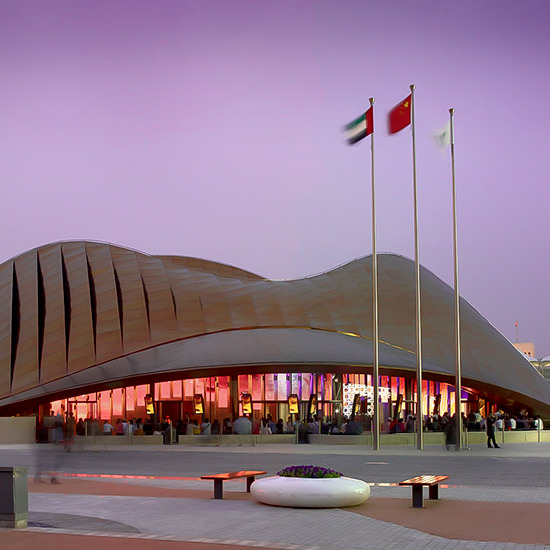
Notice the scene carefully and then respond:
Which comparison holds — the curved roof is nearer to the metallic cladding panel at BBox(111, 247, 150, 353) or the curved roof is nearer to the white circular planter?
the metallic cladding panel at BBox(111, 247, 150, 353)

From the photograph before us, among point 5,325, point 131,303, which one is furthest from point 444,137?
point 5,325

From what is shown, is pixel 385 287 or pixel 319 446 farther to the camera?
pixel 385 287

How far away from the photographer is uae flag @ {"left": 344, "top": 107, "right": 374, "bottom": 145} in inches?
1290

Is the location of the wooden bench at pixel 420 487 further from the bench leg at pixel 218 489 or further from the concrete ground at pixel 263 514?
the bench leg at pixel 218 489

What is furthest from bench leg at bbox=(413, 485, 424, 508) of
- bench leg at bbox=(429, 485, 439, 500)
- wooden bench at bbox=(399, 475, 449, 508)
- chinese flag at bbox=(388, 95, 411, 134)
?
chinese flag at bbox=(388, 95, 411, 134)

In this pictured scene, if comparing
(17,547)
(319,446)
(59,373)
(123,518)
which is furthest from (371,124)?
(17,547)

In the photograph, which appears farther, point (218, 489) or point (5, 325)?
point (5, 325)

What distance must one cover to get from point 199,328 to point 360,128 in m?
17.5

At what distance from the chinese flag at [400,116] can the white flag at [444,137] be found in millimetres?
1743

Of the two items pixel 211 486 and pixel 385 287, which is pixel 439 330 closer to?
pixel 385 287

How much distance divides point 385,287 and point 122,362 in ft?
62.2

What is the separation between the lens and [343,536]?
34.4 feet

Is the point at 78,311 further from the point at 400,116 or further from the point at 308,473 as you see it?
the point at 308,473

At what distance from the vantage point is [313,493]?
1314 cm
